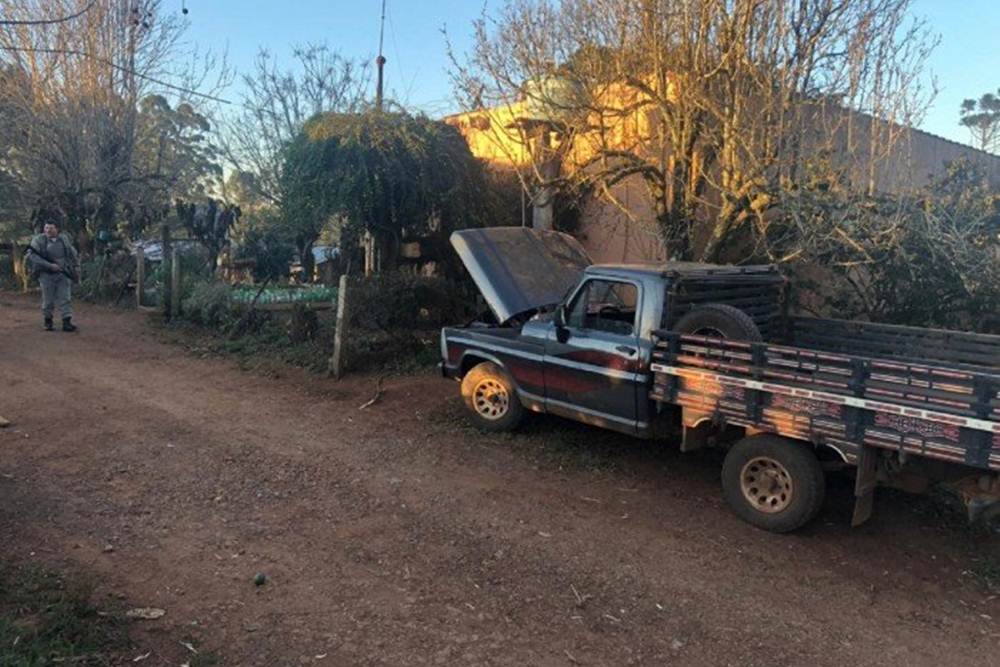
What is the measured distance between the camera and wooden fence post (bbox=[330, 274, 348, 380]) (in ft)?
30.4

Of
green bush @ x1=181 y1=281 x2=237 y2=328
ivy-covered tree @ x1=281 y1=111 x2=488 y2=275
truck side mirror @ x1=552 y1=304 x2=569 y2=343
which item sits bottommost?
green bush @ x1=181 y1=281 x2=237 y2=328

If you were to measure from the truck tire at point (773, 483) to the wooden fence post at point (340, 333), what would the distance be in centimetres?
553

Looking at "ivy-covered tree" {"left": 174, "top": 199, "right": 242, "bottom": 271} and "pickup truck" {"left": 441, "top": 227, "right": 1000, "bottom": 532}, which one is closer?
"pickup truck" {"left": 441, "top": 227, "right": 1000, "bottom": 532}

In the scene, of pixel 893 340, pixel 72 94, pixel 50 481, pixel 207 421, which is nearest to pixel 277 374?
pixel 207 421

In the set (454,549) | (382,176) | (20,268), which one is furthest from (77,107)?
(454,549)

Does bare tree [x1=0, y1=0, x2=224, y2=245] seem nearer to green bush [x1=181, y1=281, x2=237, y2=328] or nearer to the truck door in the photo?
green bush [x1=181, y1=281, x2=237, y2=328]

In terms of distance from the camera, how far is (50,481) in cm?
555

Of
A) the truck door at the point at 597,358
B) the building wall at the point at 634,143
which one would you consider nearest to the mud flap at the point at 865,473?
the truck door at the point at 597,358

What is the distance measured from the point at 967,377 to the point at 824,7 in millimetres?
5391

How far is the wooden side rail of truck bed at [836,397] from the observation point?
4047mm

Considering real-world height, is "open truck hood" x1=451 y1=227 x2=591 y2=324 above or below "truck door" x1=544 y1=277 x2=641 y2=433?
above

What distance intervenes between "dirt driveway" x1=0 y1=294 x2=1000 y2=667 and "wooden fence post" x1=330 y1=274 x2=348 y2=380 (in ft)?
6.20

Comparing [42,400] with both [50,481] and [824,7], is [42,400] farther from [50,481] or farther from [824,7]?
[824,7]

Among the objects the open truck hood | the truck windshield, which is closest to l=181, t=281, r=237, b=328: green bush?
the open truck hood
